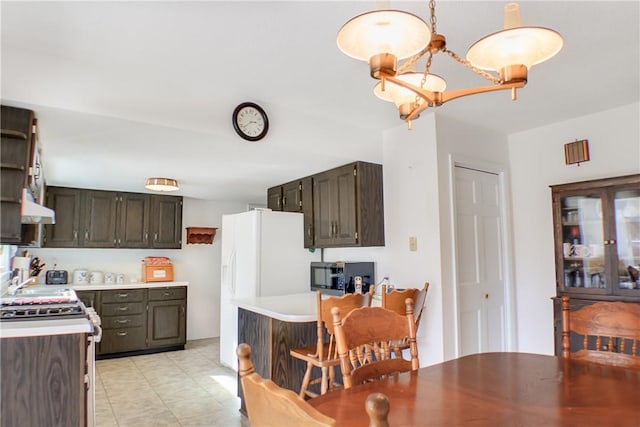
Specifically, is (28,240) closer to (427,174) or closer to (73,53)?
(73,53)

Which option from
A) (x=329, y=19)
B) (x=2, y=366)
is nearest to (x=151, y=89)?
(x=329, y=19)

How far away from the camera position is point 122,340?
5078mm

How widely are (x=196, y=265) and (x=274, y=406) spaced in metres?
5.82

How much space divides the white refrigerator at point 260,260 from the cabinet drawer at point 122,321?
1.31 m

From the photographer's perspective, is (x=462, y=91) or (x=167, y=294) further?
(x=167, y=294)

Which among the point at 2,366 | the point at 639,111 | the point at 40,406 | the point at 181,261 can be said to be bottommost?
the point at 40,406

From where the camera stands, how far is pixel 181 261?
6102mm

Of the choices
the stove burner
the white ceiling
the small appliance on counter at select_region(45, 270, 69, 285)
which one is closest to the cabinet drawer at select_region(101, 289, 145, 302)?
the small appliance on counter at select_region(45, 270, 69, 285)

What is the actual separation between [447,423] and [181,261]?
5561mm

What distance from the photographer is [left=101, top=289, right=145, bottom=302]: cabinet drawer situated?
5.05 m

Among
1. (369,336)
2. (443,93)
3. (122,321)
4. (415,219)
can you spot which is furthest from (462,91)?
(122,321)

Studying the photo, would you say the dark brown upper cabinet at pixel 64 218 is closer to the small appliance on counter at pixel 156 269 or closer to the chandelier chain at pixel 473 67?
the small appliance on counter at pixel 156 269

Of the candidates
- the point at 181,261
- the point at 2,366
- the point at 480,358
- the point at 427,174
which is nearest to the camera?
the point at 480,358

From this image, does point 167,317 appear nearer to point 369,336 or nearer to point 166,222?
point 166,222
